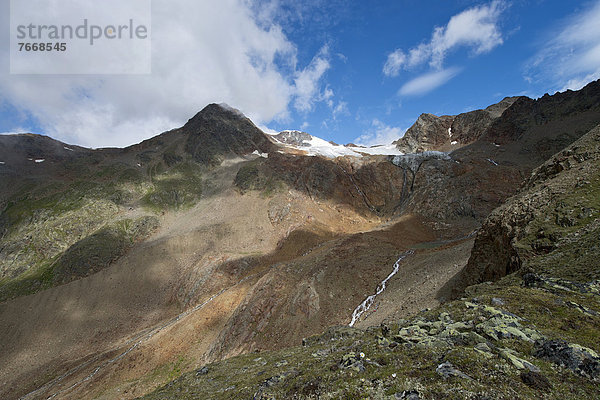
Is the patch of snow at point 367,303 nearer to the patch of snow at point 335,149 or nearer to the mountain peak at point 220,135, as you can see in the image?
the patch of snow at point 335,149

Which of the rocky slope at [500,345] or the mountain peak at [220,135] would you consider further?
the mountain peak at [220,135]

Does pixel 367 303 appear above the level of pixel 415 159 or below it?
below

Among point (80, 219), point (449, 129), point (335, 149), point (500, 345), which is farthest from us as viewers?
point (335, 149)

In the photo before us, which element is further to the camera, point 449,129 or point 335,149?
point 335,149

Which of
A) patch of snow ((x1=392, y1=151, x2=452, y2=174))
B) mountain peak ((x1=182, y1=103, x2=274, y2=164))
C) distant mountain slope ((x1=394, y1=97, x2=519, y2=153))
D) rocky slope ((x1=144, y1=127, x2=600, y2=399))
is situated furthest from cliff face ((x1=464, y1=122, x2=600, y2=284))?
distant mountain slope ((x1=394, y1=97, x2=519, y2=153))

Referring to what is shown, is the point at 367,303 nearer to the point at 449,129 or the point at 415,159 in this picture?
the point at 415,159

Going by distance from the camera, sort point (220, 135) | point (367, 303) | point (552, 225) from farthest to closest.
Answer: point (220, 135) < point (367, 303) < point (552, 225)

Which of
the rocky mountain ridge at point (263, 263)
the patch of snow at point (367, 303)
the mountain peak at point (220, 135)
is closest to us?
the rocky mountain ridge at point (263, 263)

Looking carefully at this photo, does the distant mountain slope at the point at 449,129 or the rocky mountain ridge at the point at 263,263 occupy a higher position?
the distant mountain slope at the point at 449,129

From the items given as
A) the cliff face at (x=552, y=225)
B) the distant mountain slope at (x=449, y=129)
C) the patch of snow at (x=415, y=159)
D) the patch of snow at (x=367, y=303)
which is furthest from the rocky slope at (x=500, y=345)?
the distant mountain slope at (x=449, y=129)

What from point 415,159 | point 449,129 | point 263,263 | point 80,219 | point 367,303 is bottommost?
point 263,263

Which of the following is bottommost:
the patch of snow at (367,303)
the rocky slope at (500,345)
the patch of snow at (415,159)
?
the patch of snow at (367,303)

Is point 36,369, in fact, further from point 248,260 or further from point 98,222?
point 98,222

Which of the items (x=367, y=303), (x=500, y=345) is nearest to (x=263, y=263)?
(x=367, y=303)
